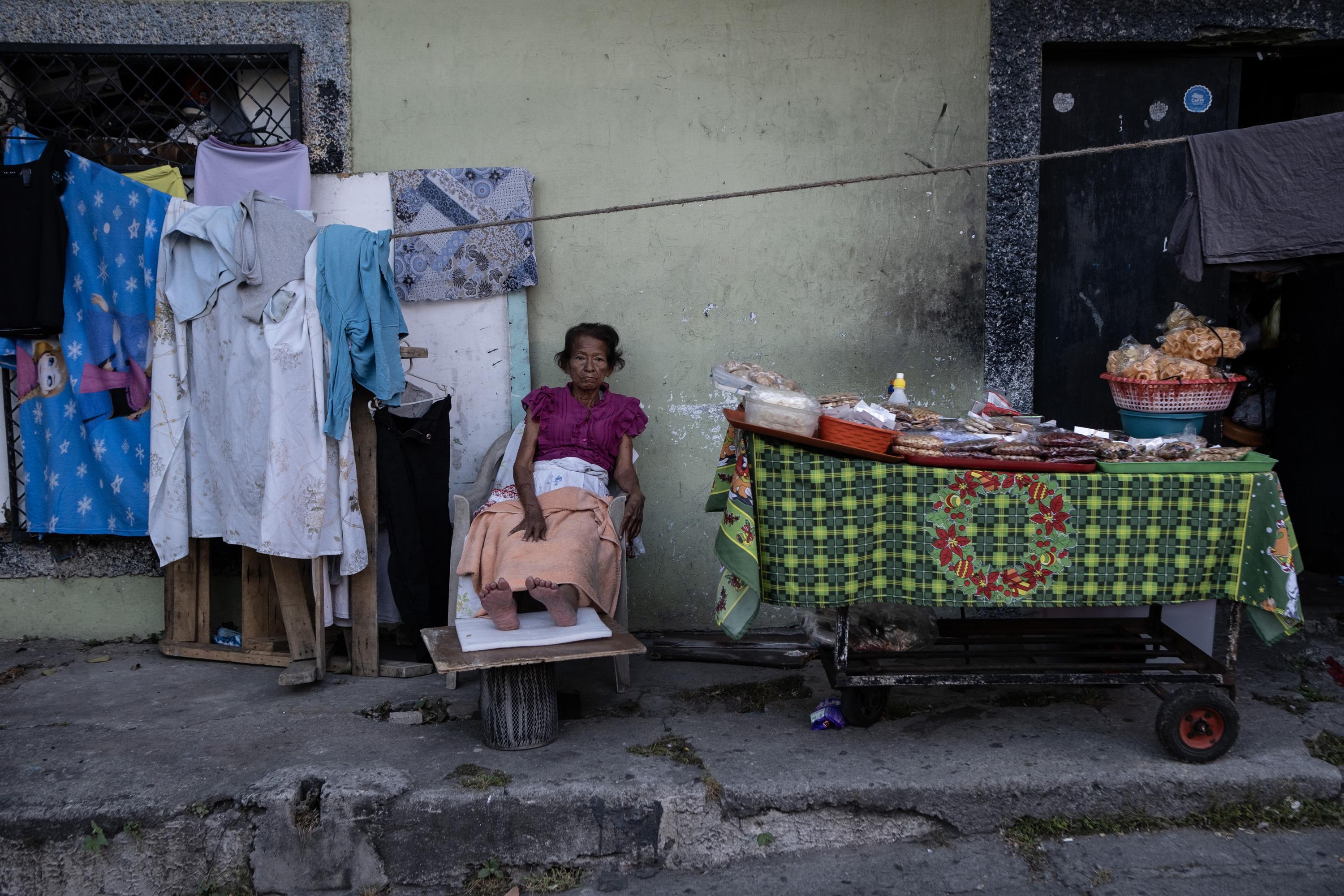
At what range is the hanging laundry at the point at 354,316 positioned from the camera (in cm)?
379

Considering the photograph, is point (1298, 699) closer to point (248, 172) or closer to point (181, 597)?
point (181, 597)

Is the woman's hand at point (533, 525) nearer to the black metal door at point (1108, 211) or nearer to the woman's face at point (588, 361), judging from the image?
the woman's face at point (588, 361)

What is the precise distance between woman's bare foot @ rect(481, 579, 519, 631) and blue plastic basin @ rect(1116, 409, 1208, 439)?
7.47ft

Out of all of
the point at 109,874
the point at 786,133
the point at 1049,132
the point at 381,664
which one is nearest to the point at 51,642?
the point at 381,664

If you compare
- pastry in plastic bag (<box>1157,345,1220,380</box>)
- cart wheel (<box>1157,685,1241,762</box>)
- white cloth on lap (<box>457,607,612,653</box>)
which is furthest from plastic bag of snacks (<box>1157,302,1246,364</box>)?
white cloth on lap (<box>457,607,612,653</box>)

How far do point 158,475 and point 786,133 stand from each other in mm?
3104

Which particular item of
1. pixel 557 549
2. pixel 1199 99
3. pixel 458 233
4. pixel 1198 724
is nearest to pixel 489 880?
pixel 557 549

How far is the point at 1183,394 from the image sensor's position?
11.4ft

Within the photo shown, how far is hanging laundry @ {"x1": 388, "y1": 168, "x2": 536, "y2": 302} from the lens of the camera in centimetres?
443

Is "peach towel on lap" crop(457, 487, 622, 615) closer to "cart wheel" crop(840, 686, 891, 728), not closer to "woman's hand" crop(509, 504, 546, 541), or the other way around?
"woman's hand" crop(509, 504, 546, 541)

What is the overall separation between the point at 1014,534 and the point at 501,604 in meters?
1.73

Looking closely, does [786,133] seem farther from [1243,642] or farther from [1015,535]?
[1243,642]

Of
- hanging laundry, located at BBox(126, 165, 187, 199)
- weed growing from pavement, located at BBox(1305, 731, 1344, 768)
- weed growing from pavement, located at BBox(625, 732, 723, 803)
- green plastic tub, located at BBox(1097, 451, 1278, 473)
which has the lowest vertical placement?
weed growing from pavement, located at BBox(625, 732, 723, 803)

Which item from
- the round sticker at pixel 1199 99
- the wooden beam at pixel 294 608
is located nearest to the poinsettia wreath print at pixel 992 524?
the wooden beam at pixel 294 608
